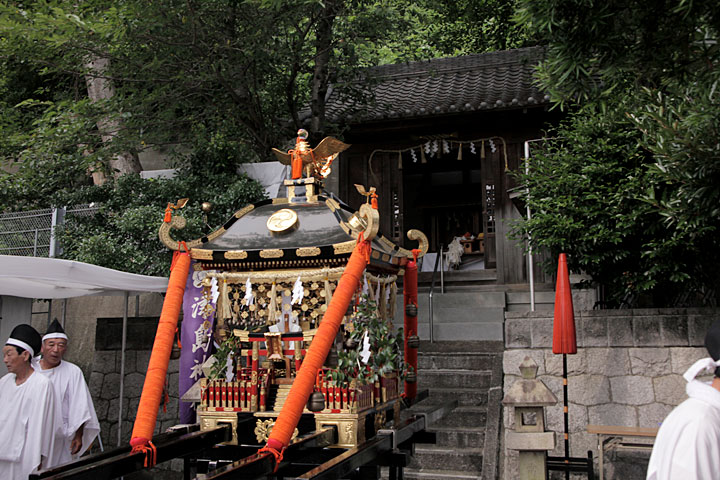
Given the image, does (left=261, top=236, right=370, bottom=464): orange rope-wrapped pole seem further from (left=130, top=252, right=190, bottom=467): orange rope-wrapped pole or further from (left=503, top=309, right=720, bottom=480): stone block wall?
(left=503, top=309, right=720, bottom=480): stone block wall

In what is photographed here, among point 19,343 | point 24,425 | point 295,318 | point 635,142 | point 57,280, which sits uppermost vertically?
point 635,142

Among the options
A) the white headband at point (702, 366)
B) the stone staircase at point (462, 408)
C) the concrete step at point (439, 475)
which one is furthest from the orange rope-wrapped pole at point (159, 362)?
the white headband at point (702, 366)

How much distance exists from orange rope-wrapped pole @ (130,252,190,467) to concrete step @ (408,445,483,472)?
3345 mm

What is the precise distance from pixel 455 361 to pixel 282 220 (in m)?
4.48

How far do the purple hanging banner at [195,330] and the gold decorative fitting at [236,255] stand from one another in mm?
333

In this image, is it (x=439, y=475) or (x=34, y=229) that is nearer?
(x=439, y=475)

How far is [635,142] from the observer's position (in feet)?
26.7

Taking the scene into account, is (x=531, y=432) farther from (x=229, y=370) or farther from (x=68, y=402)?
(x=68, y=402)

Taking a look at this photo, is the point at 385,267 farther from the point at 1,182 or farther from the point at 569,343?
the point at 1,182

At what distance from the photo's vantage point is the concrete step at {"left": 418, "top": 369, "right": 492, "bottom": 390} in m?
9.20

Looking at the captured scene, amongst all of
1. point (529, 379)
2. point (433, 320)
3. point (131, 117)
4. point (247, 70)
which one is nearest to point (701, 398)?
point (529, 379)

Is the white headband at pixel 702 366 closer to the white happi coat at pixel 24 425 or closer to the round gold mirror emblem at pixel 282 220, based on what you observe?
the round gold mirror emblem at pixel 282 220

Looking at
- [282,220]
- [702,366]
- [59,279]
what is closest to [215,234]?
[282,220]

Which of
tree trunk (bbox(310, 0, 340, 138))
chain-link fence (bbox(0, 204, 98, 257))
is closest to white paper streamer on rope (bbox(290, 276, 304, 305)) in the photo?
tree trunk (bbox(310, 0, 340, 138))
